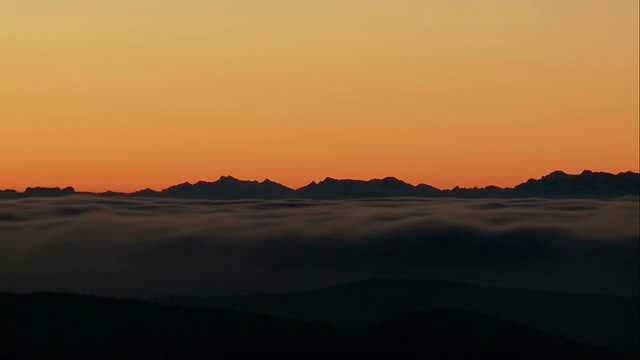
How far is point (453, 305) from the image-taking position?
264 ft

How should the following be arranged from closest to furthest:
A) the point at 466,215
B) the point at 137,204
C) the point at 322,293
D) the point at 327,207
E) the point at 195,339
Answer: the point at 322,293 < the point at 195,339 < the point at 466,215 < the point at 327,207 < the point at 137,204

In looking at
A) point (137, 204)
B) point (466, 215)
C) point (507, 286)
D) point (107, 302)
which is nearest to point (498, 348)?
point (507, 286)

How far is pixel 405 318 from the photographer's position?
83.4 metres

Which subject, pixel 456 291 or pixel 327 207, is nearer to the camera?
pixel 456 291

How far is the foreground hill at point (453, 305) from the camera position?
73656 mm

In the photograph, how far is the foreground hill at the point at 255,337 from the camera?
78625mm

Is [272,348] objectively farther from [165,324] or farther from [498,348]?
[498,348]

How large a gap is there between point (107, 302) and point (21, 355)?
406 inches

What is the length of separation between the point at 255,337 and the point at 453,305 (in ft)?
57.0

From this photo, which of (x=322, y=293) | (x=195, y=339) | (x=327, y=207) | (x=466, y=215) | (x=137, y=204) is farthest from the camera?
(x=137, y=204)

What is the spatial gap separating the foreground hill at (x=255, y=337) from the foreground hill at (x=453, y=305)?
109cm

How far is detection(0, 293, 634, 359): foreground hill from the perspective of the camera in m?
78.6

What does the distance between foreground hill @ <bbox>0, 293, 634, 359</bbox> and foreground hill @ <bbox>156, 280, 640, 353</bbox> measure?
3.58 ft

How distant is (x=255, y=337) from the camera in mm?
81125
